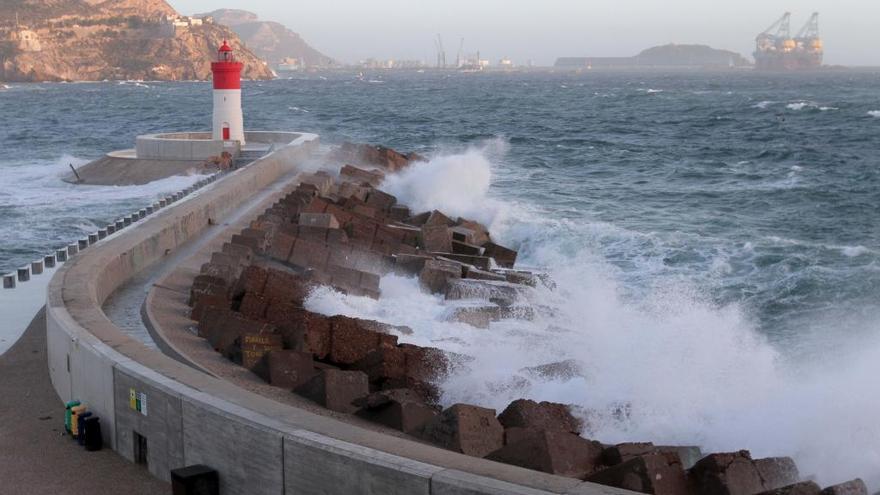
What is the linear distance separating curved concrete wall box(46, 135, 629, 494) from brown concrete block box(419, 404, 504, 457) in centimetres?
65

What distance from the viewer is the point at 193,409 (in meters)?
5.42

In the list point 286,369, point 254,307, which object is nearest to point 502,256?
point 254,307

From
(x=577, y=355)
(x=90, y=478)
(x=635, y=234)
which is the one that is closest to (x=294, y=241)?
(x=577, y=355)

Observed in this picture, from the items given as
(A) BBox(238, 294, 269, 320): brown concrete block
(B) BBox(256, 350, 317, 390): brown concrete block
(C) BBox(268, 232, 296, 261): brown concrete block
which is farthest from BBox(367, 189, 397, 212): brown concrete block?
(B) BBox(256, 350, 317, 390): brown concrete block

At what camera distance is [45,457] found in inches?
239

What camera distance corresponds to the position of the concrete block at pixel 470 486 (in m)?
4.26

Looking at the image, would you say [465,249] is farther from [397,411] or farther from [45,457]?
[45,457]

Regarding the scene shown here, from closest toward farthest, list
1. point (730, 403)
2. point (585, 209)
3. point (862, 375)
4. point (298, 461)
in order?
point (298, 461)
point (730, 403)
point (862, 375)
point (585, 209)

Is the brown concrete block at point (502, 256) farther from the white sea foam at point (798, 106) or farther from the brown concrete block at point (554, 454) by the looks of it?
the white sea foam at point (798, 106)

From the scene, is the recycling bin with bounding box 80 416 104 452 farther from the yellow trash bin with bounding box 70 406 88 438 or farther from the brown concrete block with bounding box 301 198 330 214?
the brown concrete block with bounding box 301 198 330 214

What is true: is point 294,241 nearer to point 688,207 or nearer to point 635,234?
point 635,234

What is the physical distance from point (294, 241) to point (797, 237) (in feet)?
33.6

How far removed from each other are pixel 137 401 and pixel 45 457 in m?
0.64

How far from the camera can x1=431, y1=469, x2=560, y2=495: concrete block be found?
426 cm
